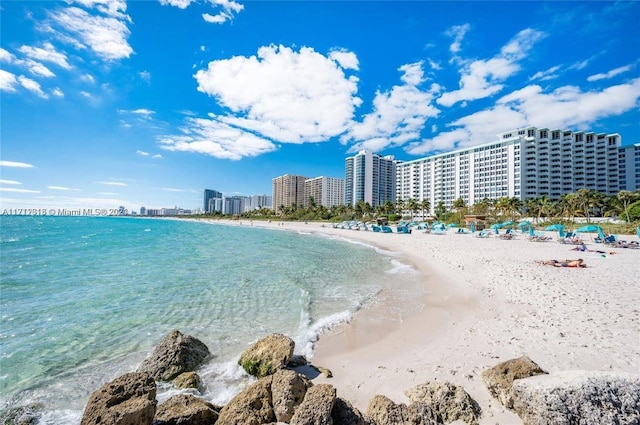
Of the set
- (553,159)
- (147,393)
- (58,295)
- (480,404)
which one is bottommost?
(58,295)

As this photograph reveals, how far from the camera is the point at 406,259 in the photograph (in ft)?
73.0

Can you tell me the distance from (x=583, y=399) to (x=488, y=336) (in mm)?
3819

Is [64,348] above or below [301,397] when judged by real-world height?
below

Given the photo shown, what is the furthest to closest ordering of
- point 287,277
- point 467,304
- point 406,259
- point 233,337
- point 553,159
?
point 553,159
point 406,259
point 287,277
point 467,304
point 233,337

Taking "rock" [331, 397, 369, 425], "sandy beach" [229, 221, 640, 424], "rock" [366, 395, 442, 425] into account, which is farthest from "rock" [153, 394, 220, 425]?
"rock" [366, 395, 442, 425]

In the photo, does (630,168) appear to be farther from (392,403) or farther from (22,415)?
(22,415)

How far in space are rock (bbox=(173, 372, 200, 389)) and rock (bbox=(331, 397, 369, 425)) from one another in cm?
327

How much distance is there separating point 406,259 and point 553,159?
99.1 meters

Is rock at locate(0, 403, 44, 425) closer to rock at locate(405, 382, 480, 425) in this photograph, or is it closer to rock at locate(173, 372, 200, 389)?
rock at locate(173, 372, 200, 389)

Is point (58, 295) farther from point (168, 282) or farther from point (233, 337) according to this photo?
point (233, 337)

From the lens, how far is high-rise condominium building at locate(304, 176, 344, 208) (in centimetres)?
17400

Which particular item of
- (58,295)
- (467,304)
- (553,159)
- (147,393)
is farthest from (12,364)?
(553,159)

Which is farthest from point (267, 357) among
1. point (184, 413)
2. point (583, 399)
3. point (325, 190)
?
point (325, 190)

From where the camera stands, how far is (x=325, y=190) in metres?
174
